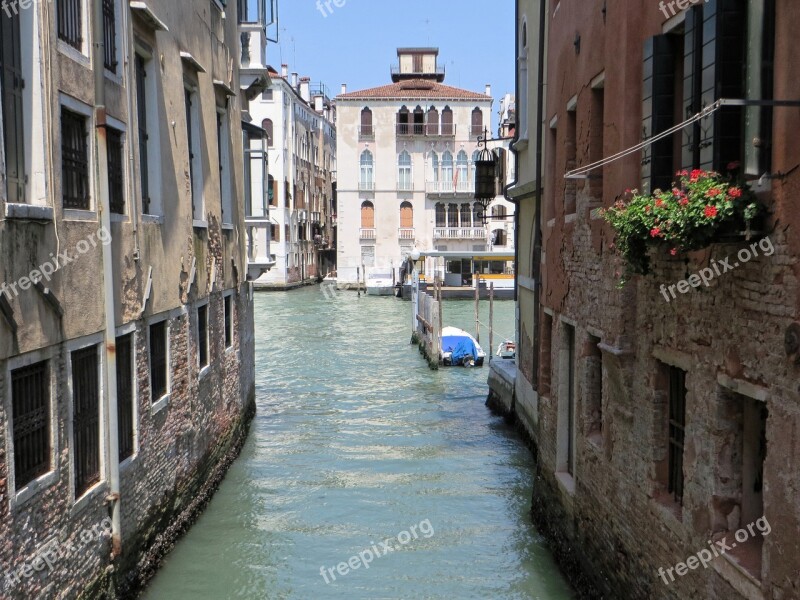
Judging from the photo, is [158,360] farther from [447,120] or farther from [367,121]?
[447,120]

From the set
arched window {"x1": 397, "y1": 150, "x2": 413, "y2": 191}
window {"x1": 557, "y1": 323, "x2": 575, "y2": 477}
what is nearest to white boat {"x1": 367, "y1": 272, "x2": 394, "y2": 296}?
arched window {"x1": 397, "y1": 150, "x2": 413, "y2": 191}

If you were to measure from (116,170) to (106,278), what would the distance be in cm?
120

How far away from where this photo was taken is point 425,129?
4741cm

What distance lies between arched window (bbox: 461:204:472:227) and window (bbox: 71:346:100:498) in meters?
41.7

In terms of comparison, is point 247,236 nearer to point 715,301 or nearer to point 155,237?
point 155,237

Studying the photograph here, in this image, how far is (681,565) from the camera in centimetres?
526

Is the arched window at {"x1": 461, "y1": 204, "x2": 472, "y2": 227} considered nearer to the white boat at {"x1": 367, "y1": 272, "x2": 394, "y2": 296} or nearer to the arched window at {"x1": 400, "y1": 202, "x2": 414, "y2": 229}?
the arched window at {"x1": 400, "y1": 202, "x2": 414, "y2": 229}

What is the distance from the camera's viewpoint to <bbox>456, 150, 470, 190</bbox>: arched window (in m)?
47.6

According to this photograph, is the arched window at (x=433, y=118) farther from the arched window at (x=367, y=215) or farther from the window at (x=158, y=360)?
the window at (x=158, y=360)

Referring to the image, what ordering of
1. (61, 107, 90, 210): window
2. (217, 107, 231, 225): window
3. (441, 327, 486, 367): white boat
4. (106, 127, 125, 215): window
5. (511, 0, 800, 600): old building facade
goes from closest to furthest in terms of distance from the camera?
(511, 0, 800, 600): old building facade, (61, 107, 90, 210): window, (106, 127, 125, 215): window, (217, 107, 231, 225): window, (441, 327, 486, 367): white boat

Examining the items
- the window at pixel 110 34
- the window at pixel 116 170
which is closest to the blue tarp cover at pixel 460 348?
the window at pixel 116 170

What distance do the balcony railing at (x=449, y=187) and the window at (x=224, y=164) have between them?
1412 inches

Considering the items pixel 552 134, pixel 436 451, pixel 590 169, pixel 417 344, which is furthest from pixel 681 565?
pixel 417 344

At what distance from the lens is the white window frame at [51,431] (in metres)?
4.99
